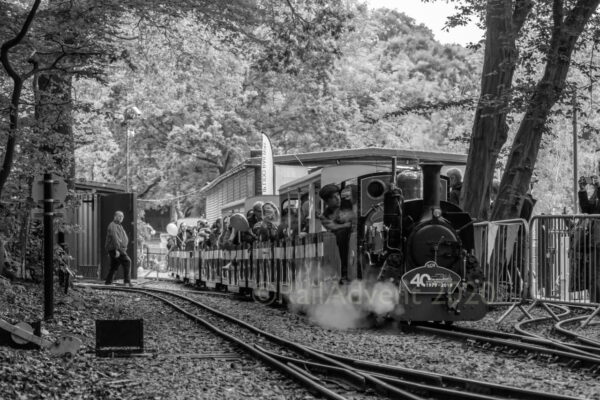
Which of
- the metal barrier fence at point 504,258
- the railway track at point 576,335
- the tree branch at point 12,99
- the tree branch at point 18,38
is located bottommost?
the railway track at point 576,335

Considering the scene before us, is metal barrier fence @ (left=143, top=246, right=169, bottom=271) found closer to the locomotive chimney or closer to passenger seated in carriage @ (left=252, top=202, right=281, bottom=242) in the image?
passenger seated in carriage @ (left=252, top=202, right=281, bottom=242)

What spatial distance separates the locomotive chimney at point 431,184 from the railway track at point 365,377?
2463 millimetres

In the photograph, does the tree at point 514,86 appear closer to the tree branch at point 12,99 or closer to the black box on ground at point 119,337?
the tree branch at point 12,99

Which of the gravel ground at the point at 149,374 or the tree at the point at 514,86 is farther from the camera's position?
the tree at the point at 514,86

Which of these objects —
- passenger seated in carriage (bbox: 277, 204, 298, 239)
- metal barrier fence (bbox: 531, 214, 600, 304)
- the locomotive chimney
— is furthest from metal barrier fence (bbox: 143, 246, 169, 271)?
the locomotive chimney

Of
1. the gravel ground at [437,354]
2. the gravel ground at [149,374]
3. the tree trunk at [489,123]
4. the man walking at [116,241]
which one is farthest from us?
the man walking at [116,241]

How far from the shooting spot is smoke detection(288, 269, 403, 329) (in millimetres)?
12633

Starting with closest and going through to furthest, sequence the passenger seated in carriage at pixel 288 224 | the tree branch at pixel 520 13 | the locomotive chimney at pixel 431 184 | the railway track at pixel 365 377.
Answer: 1. the railway track at pixel 365 377
2. the locomotive chimney at pixel 431 184
3. the tree branch at pixel 520 13
4. the passenger seated in carriage at pixel 288 224

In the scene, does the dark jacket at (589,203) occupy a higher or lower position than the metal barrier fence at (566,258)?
higher

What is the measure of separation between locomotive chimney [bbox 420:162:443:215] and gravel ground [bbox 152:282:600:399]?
161cm

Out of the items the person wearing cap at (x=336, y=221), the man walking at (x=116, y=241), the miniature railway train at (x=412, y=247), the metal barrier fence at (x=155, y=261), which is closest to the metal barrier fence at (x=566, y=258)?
the miniature railway train at (x=412, y=247)

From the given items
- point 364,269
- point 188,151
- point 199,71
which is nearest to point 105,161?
point 188,151

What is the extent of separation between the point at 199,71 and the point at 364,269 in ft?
63.0

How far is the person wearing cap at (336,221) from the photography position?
44.9 feet
